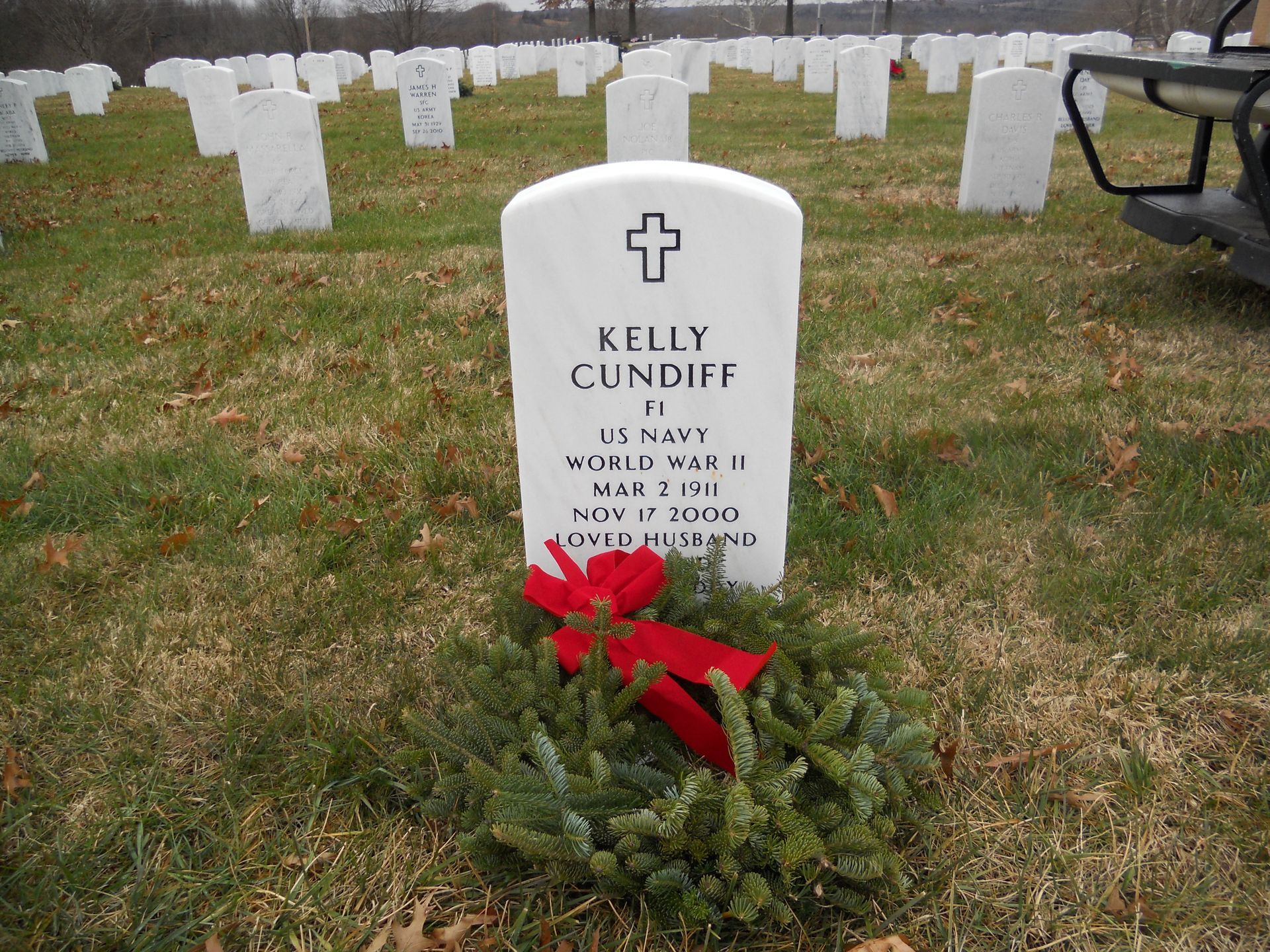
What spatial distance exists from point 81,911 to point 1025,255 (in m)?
6.75

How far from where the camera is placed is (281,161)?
7816 mm

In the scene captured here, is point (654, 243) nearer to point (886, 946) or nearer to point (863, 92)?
point (886, 946)

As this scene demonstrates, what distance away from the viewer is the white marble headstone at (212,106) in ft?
45.1

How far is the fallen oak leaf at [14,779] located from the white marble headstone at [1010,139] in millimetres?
7974

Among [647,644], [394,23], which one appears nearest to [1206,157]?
[647,644]

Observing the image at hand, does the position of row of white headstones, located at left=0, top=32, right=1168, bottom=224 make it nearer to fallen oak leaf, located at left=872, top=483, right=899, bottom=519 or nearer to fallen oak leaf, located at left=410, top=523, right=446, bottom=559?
fallen oak leaf, located at left=872, top=483, right=899, bottom=519

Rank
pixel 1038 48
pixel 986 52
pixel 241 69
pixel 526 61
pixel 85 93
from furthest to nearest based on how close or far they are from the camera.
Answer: pixel 526 61
pixel 241 69
pixel 1038 48
pixel 986 52
pixel 85 93

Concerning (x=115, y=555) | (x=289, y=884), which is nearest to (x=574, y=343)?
(x=289, y=884)

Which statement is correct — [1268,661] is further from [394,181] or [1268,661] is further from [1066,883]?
[394,181]

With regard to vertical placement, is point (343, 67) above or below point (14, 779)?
above

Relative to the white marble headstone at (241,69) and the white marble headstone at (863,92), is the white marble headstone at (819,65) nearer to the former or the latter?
the white marble headstone at (863,92)

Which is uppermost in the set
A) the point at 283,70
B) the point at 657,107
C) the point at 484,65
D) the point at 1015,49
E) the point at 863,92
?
the point at 1015,49

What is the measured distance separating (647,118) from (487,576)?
798cm

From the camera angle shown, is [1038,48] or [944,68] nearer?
[944,68]
